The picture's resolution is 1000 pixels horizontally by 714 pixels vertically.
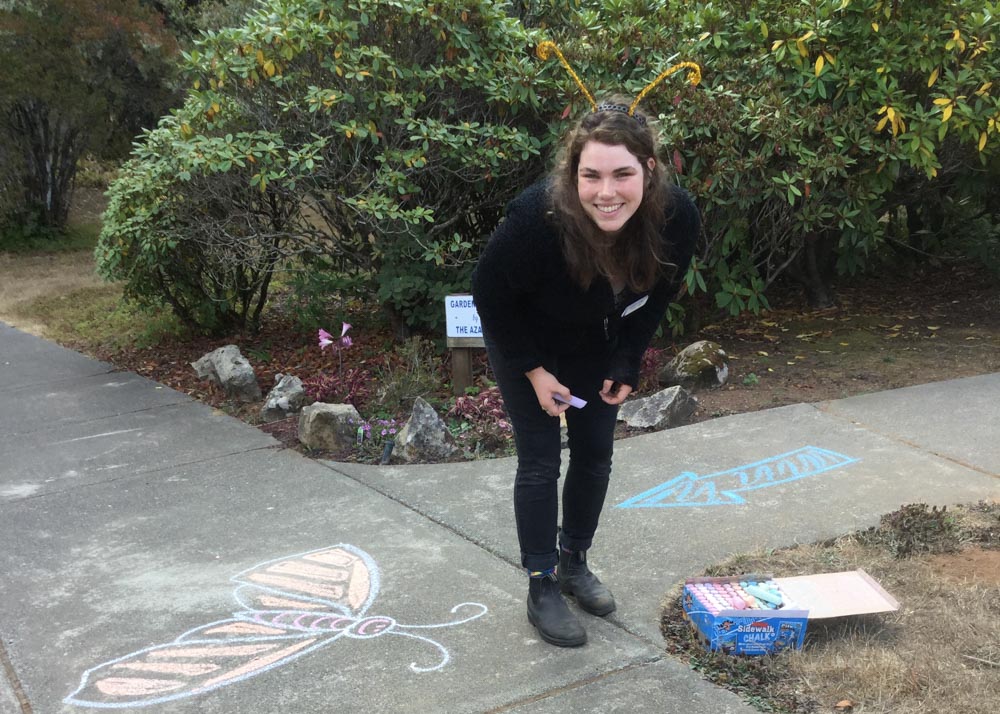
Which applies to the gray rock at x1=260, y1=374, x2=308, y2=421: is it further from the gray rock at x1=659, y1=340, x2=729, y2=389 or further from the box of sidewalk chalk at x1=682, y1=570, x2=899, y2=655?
the box of sidewalk chalk at x1=682, y1=570, x2=899, y2=655

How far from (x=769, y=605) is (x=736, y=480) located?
4.40ft

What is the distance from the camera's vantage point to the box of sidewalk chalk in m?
2.83

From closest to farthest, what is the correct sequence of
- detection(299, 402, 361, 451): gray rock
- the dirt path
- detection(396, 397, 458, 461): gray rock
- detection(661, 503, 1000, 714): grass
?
detection(661, 503, 1000, 714): grass → detection(396, 397, 458, 461): gray rock → detection(299, 402, 361, 451): gray rock → the dirt path

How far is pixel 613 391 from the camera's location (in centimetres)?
302

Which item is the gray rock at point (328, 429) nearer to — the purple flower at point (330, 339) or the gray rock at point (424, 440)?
the gray rock at point (424, 440)

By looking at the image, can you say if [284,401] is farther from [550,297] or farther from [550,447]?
[550,297]

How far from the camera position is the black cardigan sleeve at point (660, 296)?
291 cm

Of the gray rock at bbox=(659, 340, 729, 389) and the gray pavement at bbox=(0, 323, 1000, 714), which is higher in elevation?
the gray rock at bbox=(659, 340, 729, 389)

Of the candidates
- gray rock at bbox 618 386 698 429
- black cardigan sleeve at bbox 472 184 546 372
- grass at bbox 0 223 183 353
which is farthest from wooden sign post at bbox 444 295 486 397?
grass at bbox 0 223 183 353

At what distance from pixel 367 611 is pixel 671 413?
2.36 meters

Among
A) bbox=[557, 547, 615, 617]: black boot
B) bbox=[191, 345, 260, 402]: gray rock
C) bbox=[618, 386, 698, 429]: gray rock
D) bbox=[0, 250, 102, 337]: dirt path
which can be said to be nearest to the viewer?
bbox=[557, 547, 615, 617]: black boot

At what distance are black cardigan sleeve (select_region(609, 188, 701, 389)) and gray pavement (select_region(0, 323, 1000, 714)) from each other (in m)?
0.82

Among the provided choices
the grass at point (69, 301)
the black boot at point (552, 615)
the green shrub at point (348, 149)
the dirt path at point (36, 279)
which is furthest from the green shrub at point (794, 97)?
the dirt path at point (36, 279)

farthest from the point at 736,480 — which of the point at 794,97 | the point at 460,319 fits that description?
the point at 794,97
